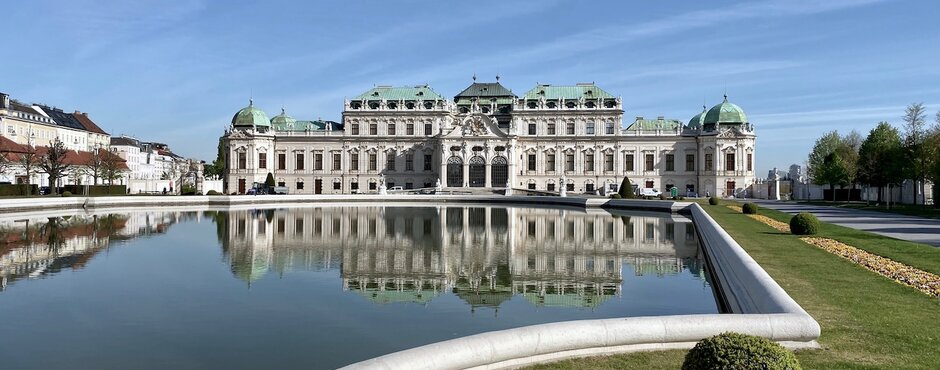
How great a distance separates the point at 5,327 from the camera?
12.3 metres

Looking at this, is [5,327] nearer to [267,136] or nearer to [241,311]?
[241,311]

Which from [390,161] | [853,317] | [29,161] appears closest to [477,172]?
[390,161]

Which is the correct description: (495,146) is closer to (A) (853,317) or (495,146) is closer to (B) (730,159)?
(B) (730,159)

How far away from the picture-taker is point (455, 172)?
8431cm

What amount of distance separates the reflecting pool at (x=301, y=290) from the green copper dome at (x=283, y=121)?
199 ft

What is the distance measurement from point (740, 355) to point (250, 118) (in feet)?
289

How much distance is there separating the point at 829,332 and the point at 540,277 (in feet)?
32.3

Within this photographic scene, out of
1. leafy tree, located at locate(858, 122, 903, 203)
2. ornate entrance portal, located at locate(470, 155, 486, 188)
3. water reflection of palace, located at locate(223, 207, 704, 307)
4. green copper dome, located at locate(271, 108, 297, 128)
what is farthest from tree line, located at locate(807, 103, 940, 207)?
green copper dome, located at locate(271, 108, 297, 128)

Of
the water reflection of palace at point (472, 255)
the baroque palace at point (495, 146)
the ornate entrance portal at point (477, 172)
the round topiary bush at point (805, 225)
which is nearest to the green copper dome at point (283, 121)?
the baroque palace at point (495, 146)

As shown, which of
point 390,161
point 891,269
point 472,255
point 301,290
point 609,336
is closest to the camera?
point 609,336

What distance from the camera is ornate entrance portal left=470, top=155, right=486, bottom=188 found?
274 feet

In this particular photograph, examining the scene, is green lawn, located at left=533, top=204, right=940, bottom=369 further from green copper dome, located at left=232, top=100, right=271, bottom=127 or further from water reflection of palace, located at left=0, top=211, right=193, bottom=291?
green copper dome, located at left=232, top=100, right=271, bottom=127

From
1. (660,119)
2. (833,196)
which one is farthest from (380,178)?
(833,196)

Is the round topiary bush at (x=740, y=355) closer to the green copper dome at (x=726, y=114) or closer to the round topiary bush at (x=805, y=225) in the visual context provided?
the round topiary bush at (x=805, y=225)
